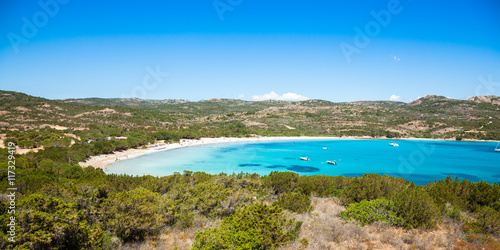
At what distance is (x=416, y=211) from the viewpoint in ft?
23.6

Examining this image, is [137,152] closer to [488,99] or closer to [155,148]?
[155,148]

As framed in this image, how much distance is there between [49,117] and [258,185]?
6823 cm

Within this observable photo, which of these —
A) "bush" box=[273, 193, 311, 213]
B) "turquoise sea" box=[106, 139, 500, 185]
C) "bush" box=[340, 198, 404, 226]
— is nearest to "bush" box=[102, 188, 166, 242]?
"bush" box=[273, 193, 311, 213]

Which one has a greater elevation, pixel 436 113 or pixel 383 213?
pixel 436 113

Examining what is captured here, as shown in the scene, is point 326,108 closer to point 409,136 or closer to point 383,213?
point 409,136

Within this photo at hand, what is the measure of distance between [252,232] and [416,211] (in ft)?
17.7

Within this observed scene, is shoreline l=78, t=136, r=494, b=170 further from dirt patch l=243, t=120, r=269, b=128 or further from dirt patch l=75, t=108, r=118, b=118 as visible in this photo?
dirt patch l=75, t=108, r=118, b=118

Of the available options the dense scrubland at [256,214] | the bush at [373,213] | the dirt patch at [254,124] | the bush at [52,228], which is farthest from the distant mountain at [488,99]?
the bush at [52,228]

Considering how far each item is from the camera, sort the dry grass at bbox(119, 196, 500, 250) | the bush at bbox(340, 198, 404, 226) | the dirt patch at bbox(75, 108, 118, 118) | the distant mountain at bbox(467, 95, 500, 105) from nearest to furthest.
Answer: the dry grass at bbox(119, 196, 500, 250)
the bush at bbox(340, 198, 404, 226)
the dirt patch at bbox(75, 108, 118, 118)
the distant mountain at bbox(467, 95, 500, 105)

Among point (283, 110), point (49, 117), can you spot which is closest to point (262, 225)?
point (49, 117)

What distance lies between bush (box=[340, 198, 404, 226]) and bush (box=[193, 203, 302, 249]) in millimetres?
2352

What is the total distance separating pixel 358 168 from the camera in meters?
37.6

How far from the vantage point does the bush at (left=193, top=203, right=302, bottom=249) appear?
16.4 feet

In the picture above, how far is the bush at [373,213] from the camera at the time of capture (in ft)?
23.7
